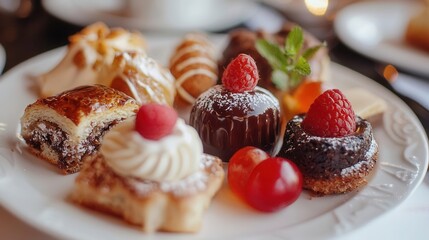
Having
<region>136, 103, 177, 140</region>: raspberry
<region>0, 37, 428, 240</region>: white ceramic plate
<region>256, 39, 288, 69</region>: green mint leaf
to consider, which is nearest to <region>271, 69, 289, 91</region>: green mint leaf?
<region>256, 39, 288, 69</region>: green mint leaf

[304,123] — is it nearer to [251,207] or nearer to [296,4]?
[251,207]

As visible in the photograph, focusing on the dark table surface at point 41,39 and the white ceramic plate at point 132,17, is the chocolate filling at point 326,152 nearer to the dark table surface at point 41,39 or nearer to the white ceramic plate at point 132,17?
the dark table surface at point 41,39

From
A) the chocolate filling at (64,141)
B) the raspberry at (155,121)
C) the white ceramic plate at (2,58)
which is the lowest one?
the white ceramic plate at (2,58)

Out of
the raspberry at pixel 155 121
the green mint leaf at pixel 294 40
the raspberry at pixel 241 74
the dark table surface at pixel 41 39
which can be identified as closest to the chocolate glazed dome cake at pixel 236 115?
the raspberry at pixel 241 74

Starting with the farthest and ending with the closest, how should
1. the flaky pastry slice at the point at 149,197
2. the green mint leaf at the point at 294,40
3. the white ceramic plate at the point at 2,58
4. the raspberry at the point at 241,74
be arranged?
the white ceramic plate at the point at 2,58
the green mint leaf at the point at 294,40
the raspberry at the point at 241,74
the flaky pastry slice at the point at 149,197

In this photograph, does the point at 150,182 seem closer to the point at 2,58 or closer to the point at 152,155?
the point at 152,155

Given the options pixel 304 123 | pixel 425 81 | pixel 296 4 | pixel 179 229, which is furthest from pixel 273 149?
pixel 296 4

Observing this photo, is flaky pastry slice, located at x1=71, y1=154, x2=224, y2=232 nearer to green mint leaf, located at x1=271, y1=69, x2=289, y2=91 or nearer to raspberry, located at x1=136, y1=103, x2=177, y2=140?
raspberry, located at x1=136, y1=103, x2=177, y2=140
